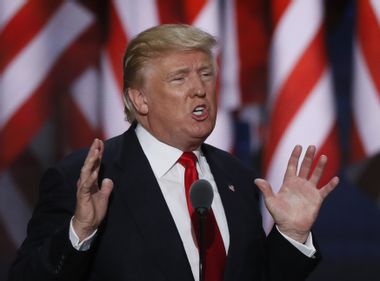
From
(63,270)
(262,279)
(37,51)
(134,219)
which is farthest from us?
(37,51)

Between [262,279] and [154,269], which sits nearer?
[154,269]

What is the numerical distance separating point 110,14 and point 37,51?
306mm

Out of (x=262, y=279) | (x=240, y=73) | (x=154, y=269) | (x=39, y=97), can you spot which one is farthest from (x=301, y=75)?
(x=154, y=269)

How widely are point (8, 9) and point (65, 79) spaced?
33cm

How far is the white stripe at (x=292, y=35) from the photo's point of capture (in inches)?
119

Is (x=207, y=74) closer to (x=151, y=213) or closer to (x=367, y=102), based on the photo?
(x=151, y=213)

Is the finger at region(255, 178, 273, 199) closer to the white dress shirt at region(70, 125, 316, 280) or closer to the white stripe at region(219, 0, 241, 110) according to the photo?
the white dress shirt at region(70, 125, 316, 280)

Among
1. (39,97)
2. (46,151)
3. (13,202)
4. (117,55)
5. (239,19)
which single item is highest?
(239,19)

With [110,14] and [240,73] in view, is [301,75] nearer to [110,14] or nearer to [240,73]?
[240,73]

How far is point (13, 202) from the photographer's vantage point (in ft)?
9.73

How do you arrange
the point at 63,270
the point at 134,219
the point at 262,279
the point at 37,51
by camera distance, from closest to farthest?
the point at 63,270 < the point at 134,219 < the point at 262,279 < the point at 37,51

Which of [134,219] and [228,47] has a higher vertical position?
[228,47]

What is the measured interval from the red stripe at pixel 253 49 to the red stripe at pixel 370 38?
1.16ft

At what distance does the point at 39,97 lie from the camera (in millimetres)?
2965
